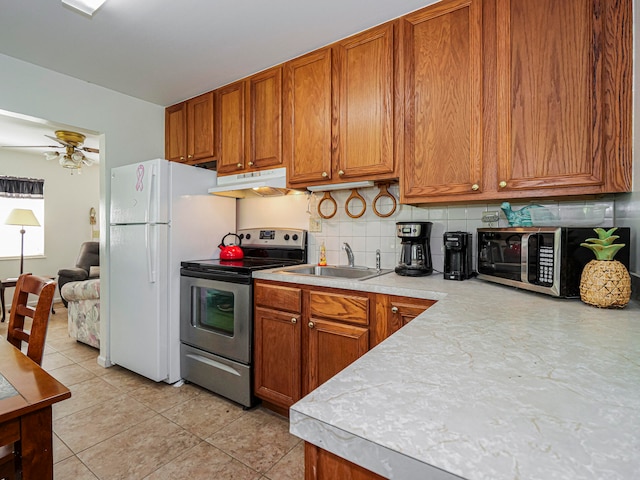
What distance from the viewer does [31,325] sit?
3.95ft

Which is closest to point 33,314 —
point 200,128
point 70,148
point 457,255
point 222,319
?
point 222,319

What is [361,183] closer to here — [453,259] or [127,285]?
[453,259]

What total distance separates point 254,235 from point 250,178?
1.76 ft

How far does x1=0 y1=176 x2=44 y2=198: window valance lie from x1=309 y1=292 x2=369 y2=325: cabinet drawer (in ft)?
17.4

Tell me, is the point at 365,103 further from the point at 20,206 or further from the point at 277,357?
the point at 20,206

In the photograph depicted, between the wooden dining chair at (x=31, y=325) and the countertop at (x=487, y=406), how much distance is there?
33.5 inches

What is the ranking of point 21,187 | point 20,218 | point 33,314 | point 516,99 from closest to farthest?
point 33,314 < point 516,99 < point 20,218 < point 21,187

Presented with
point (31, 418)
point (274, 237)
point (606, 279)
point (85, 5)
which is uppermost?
point (85, 5)

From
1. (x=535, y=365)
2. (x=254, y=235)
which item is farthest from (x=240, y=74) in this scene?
(x=535, y=365)

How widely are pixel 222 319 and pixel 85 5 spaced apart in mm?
1906

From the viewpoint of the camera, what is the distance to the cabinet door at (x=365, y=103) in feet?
6.27

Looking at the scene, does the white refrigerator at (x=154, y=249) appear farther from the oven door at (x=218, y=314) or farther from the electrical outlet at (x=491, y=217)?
the electrical outlet at (x=491, y=217)

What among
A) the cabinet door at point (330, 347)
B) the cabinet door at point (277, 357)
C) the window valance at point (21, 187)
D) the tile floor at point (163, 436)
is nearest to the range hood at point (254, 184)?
the cabinet door at point (277, 357)

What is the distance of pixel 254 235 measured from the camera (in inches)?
113
